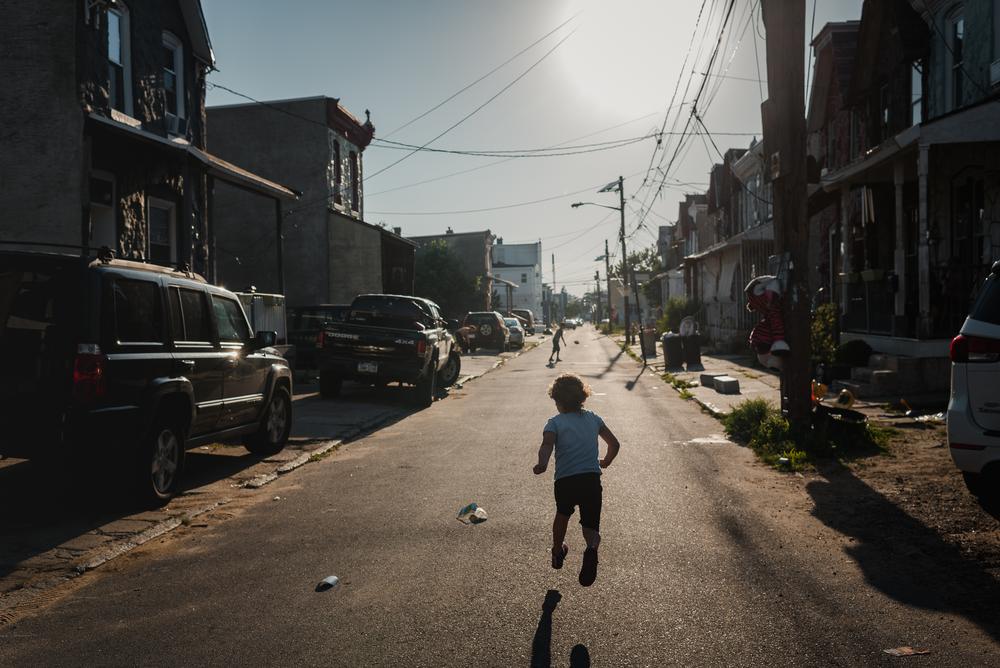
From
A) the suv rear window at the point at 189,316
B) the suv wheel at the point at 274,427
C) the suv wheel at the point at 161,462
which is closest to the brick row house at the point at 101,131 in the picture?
the suv wheel at the point at 274,427

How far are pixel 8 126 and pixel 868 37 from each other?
1921cm

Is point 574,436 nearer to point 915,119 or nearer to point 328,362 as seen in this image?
point 328,362

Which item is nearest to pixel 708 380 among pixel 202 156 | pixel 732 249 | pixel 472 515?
pixel 202 156

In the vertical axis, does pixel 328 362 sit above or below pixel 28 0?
below

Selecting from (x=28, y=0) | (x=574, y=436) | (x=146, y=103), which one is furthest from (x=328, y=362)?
(x=574, y=436)

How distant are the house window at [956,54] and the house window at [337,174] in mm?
21446

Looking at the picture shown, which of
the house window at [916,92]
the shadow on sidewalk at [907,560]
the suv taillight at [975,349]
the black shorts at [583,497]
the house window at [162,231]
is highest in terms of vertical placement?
the house window at [916,92]

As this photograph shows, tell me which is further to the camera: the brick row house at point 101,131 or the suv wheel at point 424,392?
the suv wheel at point 424,392

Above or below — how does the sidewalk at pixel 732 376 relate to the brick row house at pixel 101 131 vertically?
below

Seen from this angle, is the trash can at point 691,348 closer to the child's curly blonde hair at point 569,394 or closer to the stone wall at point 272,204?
the stone wall at point 272,204

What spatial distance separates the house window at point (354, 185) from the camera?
3419 cm

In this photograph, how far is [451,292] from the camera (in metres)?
57.9

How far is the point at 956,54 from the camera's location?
17062mm

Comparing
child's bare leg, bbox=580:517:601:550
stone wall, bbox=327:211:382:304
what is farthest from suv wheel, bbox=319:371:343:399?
stone wall, bbox=327:211:382:304
